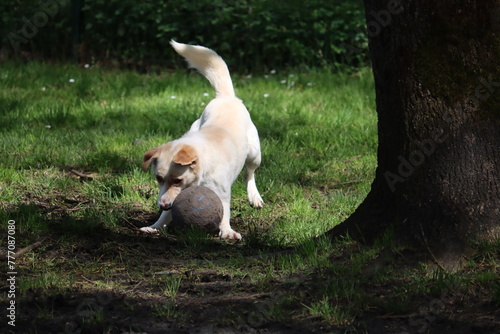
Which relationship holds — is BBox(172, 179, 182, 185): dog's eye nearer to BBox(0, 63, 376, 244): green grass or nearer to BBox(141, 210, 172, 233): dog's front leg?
BBox(141, 210, 172, 233): dog's front leg

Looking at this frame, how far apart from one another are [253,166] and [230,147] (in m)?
0.71

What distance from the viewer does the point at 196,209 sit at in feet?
15.3

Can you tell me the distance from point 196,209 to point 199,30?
20.9 feet

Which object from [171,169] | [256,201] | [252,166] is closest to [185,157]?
[171,169]

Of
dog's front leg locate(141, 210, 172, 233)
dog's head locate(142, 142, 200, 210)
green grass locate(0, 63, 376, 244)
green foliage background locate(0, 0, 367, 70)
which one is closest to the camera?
dog's head locate(142, 142, 200, 210)

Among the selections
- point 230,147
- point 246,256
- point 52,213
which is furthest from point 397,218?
point 52,213

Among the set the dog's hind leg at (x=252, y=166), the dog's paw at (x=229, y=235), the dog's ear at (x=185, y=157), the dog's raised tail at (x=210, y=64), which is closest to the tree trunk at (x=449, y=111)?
the dog's paw at (x=229, y=235)

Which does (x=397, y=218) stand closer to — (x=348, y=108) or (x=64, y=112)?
(x=348, y=108)

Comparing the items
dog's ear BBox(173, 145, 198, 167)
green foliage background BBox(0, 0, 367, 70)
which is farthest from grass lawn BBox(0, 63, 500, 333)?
green foliage background BBox(0, 0, 367, 70)

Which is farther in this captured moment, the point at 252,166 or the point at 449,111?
the point at 252,166

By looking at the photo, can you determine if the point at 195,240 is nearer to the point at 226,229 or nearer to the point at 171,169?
the point at 226,229

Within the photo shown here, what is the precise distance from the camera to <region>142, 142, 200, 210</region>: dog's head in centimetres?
473

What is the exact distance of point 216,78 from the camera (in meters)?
6.09

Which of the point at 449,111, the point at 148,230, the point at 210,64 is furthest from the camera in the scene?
the point at 210,64
